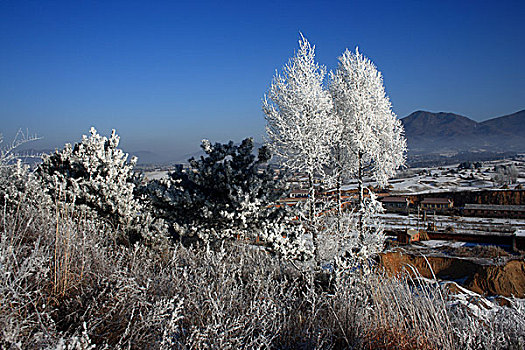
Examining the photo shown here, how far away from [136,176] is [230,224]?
3540 mm

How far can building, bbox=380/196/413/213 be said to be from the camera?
1944 inches

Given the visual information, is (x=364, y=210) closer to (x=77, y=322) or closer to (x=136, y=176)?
(x=136, y=176)

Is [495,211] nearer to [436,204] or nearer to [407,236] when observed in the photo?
[436,204]

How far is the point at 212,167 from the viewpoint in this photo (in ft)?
25.5

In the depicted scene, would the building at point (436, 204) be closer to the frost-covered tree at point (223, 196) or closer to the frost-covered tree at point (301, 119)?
the frost-covered tree at point (301, 119)

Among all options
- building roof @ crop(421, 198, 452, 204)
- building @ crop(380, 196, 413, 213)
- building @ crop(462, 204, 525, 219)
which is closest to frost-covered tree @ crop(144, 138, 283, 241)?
building @ crop(380, 196, 413, 213)

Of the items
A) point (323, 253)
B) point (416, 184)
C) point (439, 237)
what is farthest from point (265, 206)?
point (416, 184)

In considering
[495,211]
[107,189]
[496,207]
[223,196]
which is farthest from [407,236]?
[496,207]

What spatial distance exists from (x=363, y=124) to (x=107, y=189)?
863 centimetres

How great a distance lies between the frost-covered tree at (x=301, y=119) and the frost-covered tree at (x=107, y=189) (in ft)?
14.9

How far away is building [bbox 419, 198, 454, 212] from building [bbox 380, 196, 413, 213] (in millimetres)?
A: 2158

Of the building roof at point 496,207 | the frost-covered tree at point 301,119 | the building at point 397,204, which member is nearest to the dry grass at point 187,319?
the frost-covered tree at point 301,119

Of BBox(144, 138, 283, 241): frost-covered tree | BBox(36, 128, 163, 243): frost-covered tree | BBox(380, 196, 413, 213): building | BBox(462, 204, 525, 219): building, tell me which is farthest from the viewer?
BBox(380, 196, 413, 213): building

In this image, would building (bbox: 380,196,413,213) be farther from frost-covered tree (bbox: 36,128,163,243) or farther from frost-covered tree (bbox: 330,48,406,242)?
frost-covered tree (bbox: 36,128,163,243)
